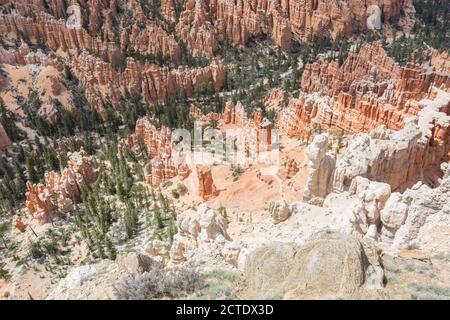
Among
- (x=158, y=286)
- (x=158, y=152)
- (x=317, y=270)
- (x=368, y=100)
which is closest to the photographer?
(x=317, y=270)

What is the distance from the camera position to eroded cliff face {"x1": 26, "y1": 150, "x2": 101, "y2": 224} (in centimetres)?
3612

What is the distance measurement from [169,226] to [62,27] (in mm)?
50403

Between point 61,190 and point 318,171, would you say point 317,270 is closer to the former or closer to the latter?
point 318,171

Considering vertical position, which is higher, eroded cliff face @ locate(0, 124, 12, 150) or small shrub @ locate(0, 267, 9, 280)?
eroded cliff face @ locate(0, 124, 12, 150)

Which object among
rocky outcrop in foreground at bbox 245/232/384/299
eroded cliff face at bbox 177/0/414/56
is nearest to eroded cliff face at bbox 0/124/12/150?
eroded cliff face at bbox 177/0/414/56

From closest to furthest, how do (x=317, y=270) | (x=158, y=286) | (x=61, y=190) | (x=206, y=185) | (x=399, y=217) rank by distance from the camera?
(x=317, y=270) < (x=158, y=286) < (x=399, y=217) < (x=206, y=185) < (x=61, y=190)

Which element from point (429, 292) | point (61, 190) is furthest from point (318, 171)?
point (61, 190)

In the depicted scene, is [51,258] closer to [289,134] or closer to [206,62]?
[289,134]

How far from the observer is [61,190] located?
124 ft

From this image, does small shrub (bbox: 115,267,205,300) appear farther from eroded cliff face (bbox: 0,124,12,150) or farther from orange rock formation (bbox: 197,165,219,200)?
eroded cliff face (bbox: 0,124,12,150)

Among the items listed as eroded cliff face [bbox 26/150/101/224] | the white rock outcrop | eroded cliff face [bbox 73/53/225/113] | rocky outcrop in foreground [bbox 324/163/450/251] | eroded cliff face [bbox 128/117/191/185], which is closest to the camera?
rocky outcrop in foreground [bbox 324/163/450/251]

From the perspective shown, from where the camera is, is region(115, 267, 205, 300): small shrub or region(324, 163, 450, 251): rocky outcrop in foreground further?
region(324, 163, 450, 251): rocky outcrop in foreground

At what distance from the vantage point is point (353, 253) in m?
11.3

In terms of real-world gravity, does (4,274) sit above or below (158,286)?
below
